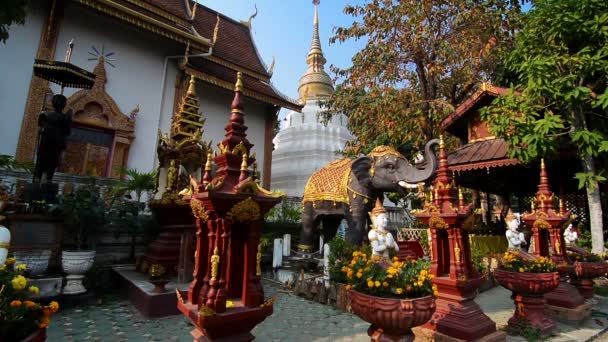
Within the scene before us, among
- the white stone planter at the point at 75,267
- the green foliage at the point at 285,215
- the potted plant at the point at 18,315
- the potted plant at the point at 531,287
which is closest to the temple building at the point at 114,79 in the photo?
the green foliage at the point at 285,215

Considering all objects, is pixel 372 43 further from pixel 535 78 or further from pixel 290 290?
pixel 290 290

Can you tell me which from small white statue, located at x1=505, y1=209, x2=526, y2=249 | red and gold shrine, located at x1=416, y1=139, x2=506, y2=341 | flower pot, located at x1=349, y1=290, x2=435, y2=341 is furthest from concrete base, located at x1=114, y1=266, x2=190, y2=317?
small white statue, located at x1=505, y1=209, x2=526, y2=249

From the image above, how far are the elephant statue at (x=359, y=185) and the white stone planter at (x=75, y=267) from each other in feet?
14.9

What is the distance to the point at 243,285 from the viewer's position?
3404 mm

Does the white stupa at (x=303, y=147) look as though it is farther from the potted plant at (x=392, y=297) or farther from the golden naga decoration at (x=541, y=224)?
the potted plant at (x=392, y=297)

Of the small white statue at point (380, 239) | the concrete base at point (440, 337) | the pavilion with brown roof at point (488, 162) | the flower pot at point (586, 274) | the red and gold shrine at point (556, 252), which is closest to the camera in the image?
the concrete base at point (440, 337)

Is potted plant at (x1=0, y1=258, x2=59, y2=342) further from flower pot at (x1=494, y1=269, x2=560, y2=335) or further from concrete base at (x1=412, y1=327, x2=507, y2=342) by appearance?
flower pot at (x1=494, y1=269, x2=560, y2=335)

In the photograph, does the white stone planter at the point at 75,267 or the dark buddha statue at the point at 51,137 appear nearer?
the white stone planter at the point at 75,267

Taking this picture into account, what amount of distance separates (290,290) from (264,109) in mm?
9993

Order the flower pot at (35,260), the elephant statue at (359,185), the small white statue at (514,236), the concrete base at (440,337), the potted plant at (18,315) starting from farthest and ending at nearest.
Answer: the elephant statue at (359,185), the small white statue at (514,236), the flower pot at (35,260), the concrete base at (440,337), the potted plant at (18,315)

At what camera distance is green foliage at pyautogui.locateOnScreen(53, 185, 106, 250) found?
5.66m

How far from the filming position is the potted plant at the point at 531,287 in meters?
4.69

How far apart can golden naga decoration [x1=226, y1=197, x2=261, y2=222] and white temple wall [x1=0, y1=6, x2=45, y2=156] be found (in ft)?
30.7

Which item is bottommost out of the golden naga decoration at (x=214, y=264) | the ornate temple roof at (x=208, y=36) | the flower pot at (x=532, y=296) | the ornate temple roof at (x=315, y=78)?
the flower pot at (x=532, y=296)
